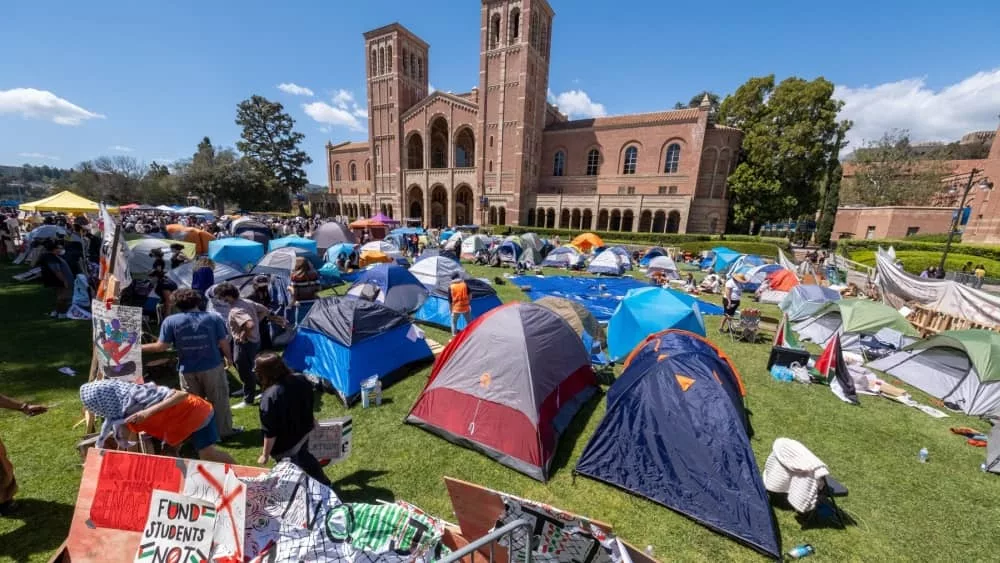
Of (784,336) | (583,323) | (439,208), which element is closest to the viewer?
(583,323)

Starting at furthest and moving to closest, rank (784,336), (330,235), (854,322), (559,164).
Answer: (559,164) → (330,235) → (854,322) → (784,336)

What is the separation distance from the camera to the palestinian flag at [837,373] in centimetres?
605

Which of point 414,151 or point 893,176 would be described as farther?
point 414,151

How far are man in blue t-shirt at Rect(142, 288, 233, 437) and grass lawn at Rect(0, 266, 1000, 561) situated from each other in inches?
33.8

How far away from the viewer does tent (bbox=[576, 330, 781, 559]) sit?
3.32m

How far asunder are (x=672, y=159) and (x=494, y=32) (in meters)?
20.7

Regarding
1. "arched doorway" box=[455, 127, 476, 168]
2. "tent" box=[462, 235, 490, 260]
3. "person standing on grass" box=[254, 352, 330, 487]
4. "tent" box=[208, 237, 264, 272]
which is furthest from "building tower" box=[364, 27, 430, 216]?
"person standing on grass" box=[254, 352, 330, 487]

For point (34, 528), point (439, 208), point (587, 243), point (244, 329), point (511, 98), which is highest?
point (511, 98)

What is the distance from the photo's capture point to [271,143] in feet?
153

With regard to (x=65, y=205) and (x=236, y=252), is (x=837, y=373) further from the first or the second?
(x=65, y=205)

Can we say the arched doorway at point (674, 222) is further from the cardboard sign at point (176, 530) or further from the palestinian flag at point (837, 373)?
the cardboard sign at point (176, 530)

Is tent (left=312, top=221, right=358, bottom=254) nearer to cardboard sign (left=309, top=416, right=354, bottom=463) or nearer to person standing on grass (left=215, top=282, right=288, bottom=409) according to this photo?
person standing on grass (left=215, top=282, right=288, bottom=409)

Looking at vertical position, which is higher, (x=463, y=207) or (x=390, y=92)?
(x=390, y=92)

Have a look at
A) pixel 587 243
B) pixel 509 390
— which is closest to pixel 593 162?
pixel 587 243
